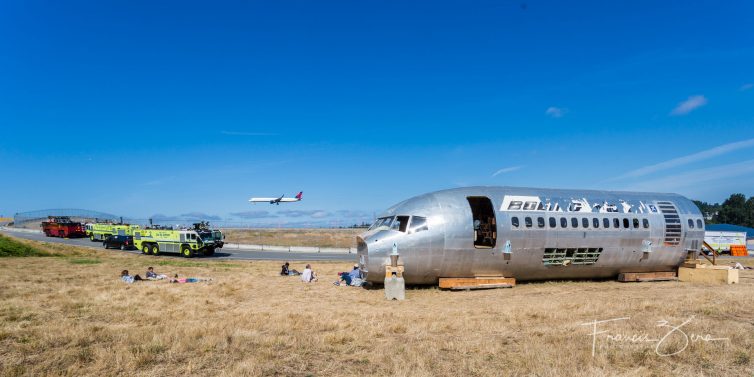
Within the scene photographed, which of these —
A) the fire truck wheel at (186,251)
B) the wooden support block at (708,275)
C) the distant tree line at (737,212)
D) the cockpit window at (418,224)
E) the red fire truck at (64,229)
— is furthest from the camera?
the distant tree line at (737,212)

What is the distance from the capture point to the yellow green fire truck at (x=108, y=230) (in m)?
53.3

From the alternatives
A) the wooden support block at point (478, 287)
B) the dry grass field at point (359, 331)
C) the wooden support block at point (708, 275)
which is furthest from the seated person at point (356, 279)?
the wooden support block at point (708, 275)

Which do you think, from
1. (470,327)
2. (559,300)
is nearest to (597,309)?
(559,300)

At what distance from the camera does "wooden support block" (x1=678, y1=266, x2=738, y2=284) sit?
24.8 m

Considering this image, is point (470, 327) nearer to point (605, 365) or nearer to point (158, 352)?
point (605, 365)

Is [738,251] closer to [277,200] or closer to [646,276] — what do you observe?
[646,276]

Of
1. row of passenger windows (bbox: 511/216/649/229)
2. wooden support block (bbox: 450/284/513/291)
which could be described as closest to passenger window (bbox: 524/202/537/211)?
row of passenger windows (bbox: 511/216/649/229)

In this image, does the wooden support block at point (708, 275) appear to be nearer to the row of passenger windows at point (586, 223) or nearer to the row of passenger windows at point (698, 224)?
the row of passenger windows at point (698, 224)

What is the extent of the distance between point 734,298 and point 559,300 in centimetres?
732

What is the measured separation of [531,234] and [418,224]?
251 inches

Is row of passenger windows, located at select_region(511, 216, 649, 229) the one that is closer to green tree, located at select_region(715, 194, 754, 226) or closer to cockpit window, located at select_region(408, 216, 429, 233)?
cockpit window, located at select_region(408, 216, 429, 233)

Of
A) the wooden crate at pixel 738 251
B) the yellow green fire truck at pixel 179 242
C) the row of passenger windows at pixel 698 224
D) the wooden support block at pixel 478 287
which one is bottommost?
the wooden crate at pixel 738 251

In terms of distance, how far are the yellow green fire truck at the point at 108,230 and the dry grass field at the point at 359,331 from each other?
33.5 meters

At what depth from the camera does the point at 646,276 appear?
2592cm
